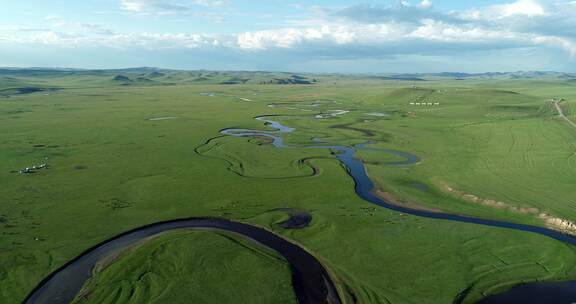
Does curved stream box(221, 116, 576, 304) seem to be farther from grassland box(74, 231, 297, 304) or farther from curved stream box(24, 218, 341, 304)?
grassland box(74, 231, 297, 304)

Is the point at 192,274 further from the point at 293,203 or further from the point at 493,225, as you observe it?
the point at 493,225

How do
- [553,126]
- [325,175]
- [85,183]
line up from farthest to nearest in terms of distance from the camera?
[553,126] < [325,175] < [85,183]

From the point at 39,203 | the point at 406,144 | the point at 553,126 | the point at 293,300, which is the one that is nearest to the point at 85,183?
the point at 39,203

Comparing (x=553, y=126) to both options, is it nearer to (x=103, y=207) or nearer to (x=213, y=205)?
(x=213, y=205)

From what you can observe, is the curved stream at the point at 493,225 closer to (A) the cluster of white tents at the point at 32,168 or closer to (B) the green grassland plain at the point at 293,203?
(B) the green grassland plain at the point at 293,203

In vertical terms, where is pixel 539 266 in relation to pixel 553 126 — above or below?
below

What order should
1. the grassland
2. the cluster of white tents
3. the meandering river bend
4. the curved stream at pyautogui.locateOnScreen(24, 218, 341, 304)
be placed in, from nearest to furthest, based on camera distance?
the grassland, the curved stream at pyautogui.locateOnScreen(24, 218, 341, 304), the meandering river bend, the cluster of white tents

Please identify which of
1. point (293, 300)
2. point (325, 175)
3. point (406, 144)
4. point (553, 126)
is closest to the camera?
point (293, 300)

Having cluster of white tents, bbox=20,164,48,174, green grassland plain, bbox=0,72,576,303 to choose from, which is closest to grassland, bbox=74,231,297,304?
green grassland plain, bbox=0,72,576,303
